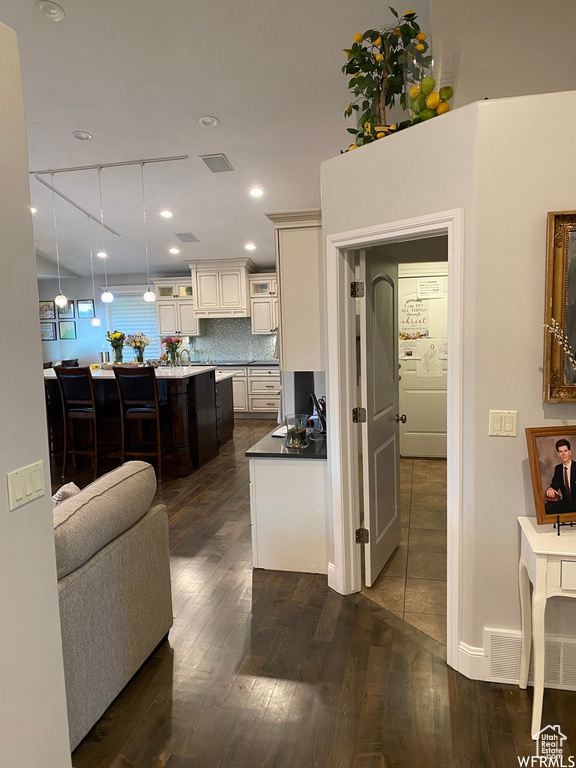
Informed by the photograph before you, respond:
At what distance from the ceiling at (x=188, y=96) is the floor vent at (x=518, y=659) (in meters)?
3.79

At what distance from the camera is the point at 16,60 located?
1458 millimetres

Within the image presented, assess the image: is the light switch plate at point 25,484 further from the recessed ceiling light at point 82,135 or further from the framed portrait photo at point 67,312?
the framed portrait photo at point 67,312

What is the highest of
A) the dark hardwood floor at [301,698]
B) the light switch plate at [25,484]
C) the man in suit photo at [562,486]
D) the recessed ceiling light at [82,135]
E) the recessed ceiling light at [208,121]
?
the recessed ceiling light at [82,135]

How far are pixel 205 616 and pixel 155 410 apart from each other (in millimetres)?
2895

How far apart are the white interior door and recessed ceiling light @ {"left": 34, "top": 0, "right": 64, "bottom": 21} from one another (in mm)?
2709

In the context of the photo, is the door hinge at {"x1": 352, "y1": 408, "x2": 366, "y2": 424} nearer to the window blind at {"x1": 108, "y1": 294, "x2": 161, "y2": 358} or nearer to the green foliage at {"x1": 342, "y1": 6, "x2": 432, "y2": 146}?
the green foliage at {"x1": 342, "y1": 6, "x2": 432, "y2": 146}

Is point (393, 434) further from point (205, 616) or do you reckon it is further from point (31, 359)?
point (31, 359)

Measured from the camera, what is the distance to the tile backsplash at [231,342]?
9.35 metres

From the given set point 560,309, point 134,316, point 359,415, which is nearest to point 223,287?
point 134,316

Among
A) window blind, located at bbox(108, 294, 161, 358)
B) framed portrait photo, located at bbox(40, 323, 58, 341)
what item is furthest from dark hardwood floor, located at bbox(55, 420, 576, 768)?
framed portrait photo, located at bbox(40, 323, 58, 341)

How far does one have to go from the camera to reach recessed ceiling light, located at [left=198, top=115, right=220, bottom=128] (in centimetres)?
474

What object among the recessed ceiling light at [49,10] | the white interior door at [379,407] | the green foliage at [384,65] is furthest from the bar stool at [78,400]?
the green foliage at [384,65]

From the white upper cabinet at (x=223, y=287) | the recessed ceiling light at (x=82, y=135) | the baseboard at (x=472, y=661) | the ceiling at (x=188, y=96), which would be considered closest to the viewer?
the baseboard at (x=472, y=661)

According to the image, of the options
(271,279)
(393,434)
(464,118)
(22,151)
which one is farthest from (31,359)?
(271,279)
